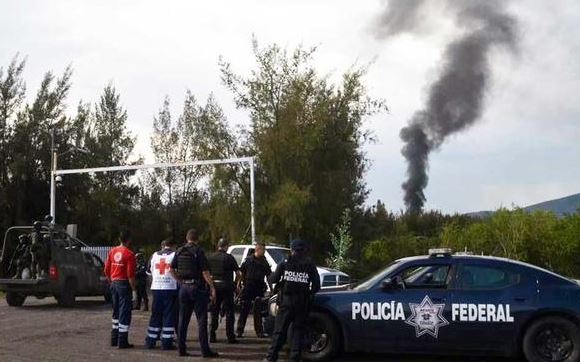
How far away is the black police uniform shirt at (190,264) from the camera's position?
11031 millimetres

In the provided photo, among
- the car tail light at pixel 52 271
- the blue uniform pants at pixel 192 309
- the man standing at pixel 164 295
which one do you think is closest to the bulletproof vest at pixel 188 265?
the blue uniform pants at pixel 192 309

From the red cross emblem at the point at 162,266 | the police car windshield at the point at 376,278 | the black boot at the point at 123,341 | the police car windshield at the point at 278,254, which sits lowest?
the black boot at the point at 123,341

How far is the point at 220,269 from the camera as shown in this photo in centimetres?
1284

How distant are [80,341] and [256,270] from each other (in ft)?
10.3

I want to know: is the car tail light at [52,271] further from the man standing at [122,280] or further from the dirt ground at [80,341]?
the man standing at [122,280]

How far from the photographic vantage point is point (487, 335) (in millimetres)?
9992

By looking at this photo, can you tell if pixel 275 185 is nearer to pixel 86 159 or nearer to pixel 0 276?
pixel 0 276

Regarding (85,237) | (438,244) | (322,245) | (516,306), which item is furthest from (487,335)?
(85,237)

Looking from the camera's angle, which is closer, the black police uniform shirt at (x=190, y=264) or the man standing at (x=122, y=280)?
the black police uniform shirt at (x=190, y=264)

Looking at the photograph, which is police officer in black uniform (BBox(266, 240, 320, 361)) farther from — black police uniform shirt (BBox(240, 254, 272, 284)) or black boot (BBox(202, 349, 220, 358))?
black police uniform shirt (BBox(240, 254, 272, 284))

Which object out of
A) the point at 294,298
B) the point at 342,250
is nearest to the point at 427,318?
the point at 294,298

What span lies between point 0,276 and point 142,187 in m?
30.6

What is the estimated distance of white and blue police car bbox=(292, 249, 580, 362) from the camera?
9.95 m

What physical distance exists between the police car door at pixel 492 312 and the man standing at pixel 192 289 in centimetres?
351
